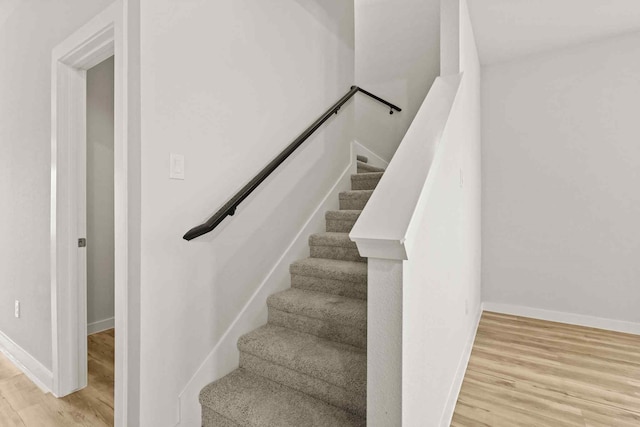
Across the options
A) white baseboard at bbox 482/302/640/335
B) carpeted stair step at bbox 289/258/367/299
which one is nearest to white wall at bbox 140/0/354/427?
carpeted stair step at bbox 289/258/367/299

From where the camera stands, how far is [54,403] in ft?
6.50

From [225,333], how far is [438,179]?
138 cm

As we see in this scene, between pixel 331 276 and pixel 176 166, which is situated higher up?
pixel 176 166

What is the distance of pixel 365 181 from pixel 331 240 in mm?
863

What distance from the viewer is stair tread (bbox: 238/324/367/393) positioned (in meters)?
1.52

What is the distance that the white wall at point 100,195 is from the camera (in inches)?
118

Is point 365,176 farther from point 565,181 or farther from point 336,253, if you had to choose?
point 565,181

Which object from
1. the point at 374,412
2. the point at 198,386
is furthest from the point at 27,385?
the point at 374,412

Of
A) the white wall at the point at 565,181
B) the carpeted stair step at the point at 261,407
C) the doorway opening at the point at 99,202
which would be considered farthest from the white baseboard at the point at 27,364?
the white wall at the point at 565,181

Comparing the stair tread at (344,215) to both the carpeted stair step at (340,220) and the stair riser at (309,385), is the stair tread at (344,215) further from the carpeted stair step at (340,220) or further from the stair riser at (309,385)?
the stair riser at (309,385)

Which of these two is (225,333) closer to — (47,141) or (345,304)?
(345,304)

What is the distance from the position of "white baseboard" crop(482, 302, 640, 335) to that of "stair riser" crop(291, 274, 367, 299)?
2.29 m

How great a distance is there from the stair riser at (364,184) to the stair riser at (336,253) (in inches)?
33.9

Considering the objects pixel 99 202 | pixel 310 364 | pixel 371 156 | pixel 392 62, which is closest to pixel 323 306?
pixel 310 364
